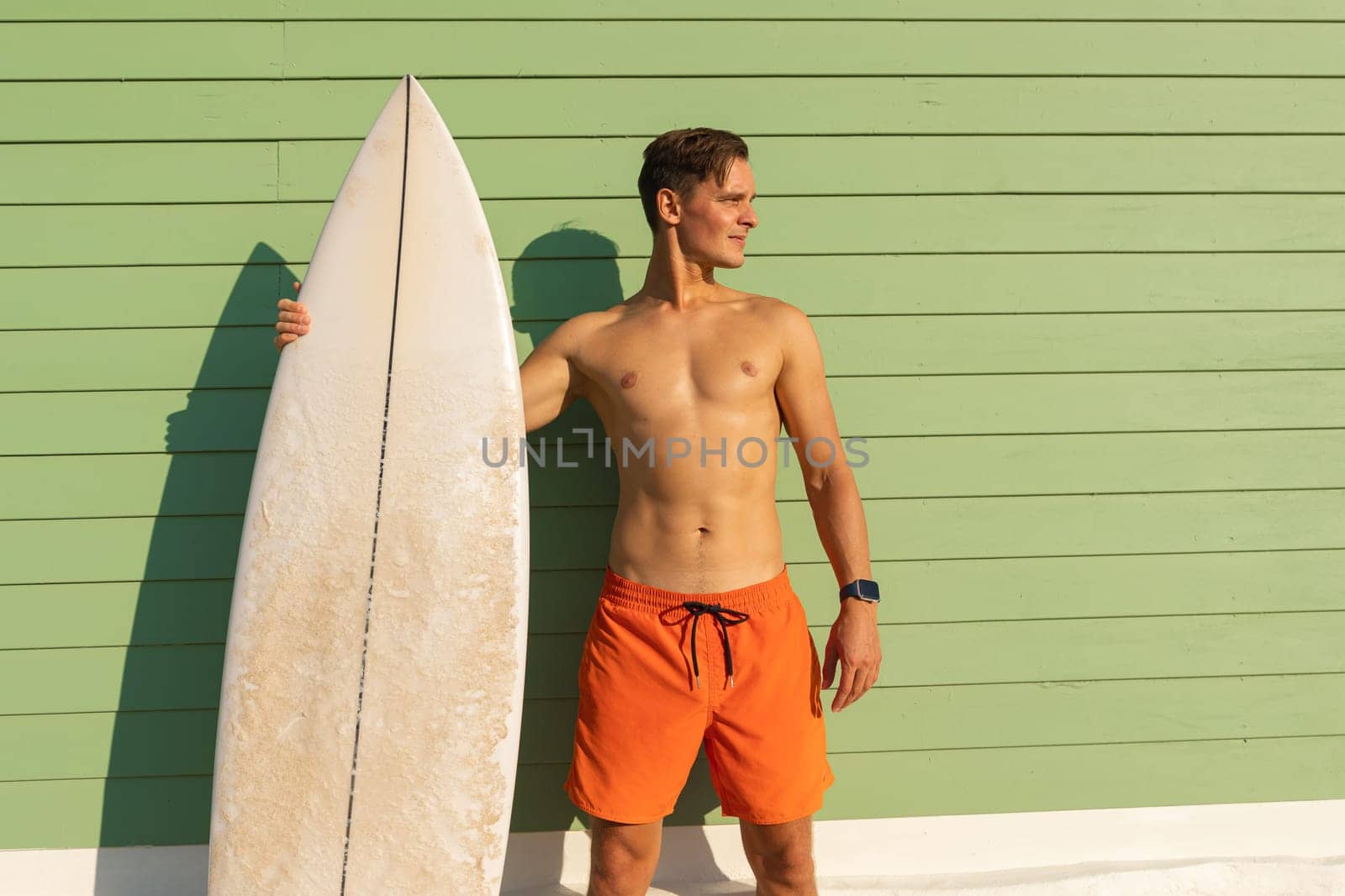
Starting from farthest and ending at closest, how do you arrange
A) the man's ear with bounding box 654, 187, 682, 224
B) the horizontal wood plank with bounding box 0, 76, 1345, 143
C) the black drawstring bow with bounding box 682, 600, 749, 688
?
the horizontal wood plank with bounding box 0, 76, 1345, 143, the man's ear with bounding box 654, 187, 682, 224, the black drawstring bow with bounding box 682, 600, 749, 688

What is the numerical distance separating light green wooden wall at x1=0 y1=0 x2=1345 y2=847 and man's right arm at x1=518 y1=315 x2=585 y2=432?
0.75 ft

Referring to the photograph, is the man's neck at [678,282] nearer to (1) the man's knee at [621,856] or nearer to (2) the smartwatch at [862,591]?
(2) the smartwatch at [862,591]

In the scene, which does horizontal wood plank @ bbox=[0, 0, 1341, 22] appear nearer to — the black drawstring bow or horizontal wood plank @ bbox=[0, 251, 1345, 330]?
horizontal wood plank @ bbox=[0, 251, 1345, 330]

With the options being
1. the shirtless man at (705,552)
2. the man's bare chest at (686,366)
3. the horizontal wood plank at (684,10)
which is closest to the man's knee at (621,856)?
the shirtless man at (705,552)

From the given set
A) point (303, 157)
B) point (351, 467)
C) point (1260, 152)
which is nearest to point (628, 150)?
point (303, 157)

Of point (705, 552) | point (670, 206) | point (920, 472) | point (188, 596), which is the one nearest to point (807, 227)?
point (670, 206)

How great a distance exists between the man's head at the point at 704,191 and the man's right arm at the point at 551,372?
31 cm

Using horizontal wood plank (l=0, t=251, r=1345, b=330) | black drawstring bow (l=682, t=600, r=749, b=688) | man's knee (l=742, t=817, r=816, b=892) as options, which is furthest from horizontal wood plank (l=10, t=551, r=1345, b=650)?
horizontal wood plank (l=0, t=251, r=1345, b=330)

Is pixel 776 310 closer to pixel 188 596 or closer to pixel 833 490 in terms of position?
pixel 833 490

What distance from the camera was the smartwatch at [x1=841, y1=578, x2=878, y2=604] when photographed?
191 cm

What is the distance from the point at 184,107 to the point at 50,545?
3.73 ft

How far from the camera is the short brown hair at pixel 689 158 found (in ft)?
6.26

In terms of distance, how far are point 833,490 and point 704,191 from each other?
0.72 metres

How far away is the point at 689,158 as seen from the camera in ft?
6.28
